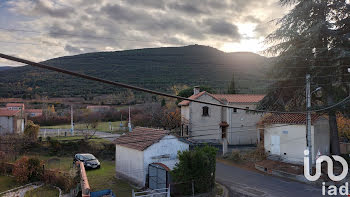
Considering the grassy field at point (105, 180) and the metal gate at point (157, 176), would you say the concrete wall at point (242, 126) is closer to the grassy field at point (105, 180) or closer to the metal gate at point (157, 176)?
the grassy field at point (105, 180)

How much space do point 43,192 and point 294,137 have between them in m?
18.2

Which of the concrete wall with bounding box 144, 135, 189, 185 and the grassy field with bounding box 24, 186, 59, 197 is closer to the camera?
the grassy field with bounding box 24, 186, 59, 197

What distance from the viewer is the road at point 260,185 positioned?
15453 millimetres

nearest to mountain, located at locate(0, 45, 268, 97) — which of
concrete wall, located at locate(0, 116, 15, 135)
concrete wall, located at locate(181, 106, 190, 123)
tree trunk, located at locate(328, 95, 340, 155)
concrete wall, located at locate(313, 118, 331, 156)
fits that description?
concrete wall, located at locate(0, 116, 15, 135)

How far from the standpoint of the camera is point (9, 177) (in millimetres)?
20922

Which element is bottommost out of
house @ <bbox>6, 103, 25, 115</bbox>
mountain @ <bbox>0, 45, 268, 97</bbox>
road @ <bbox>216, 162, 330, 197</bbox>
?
road @ <bbox>216, 162, 330, 197</bbox>

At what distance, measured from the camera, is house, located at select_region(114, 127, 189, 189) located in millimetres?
15609

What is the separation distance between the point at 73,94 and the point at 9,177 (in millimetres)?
9536

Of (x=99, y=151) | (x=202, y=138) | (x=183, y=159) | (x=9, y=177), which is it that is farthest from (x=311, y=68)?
(x=9, y=177)

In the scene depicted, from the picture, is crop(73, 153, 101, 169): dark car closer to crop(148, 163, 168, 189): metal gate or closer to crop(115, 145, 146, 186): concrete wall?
crop(115, 145, 146, 186): concrete wall

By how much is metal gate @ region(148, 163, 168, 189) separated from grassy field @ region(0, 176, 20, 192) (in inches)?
390

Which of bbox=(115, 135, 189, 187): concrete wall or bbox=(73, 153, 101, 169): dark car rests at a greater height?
bbox=(115, 135, 189, 187): concrete wall

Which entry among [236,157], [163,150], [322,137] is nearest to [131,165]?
[163,150]

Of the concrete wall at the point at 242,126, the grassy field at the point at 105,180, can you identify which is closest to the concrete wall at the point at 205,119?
the concrete wall at the point at 242,126
